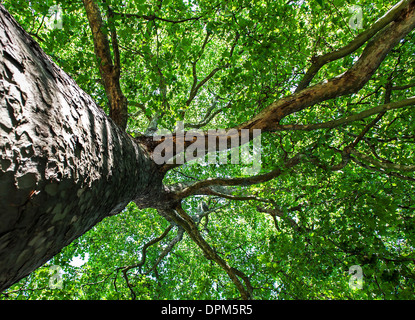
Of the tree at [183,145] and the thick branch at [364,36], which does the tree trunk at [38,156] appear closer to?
the tree at [183,145]

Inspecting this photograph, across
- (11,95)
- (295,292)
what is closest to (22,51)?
(11,95)

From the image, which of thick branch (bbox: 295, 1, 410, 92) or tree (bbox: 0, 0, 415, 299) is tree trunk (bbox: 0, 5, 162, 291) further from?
thick branch (bbox: 295, 1, 410, 92)

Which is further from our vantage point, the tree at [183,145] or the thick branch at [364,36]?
the thick branch at [364,36]

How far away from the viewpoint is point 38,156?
2.66 feet

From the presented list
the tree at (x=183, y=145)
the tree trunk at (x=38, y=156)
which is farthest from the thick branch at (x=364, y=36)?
the tree trunk at (x=38, y=156)

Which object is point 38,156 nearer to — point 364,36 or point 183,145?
point 183,145

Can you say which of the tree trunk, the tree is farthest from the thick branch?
the tree trunk

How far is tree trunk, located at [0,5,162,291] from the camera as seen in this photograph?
717mm

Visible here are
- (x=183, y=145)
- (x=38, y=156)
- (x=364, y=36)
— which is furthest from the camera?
(x=183, y=145)

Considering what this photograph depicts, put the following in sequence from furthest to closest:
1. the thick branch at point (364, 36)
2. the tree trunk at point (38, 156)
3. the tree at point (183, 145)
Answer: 1. the thick branch at point (364, 36)
2. the tree at point (183, 145)
3. the tree trunk at point (38, 156)

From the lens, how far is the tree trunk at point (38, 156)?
28.2 inches

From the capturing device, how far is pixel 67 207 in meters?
1.07

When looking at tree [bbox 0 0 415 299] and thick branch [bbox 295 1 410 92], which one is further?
thick branch [bbox 295 1 410 92]

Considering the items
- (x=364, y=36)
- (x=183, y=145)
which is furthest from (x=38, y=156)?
(x=364, y=36)
